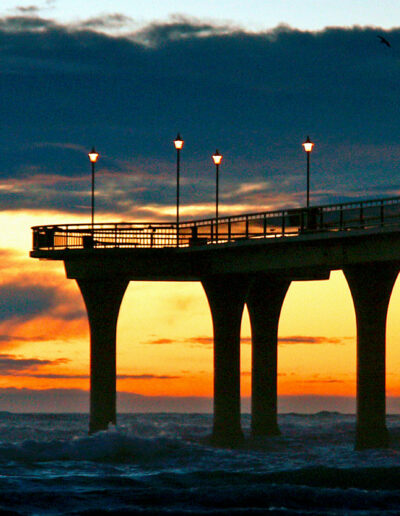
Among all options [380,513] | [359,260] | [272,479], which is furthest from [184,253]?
[380,513]

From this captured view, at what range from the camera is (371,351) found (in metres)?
72.1

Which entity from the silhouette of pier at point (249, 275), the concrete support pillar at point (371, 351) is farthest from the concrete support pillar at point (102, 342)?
the concrete support pillar at point (371, 351)

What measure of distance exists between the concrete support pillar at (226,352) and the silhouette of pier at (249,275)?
64 mm

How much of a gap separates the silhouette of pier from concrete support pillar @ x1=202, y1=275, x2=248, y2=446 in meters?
0.06

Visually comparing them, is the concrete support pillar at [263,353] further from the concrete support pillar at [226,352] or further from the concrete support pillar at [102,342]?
the concrete support pillar at [102,342]

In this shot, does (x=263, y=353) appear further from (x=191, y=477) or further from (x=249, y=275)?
(x=191, y=477)

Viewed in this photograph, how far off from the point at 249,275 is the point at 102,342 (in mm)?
10635

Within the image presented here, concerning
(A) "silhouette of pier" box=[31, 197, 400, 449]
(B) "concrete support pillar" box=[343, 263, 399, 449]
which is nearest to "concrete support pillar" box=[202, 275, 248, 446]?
(A) "silhouette of pier" box=[31, 197, 400, 449]

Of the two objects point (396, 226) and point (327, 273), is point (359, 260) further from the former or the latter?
point (327, 273)

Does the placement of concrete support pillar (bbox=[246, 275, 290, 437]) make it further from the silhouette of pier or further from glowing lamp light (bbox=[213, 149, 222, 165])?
glowing lamp light (bbox=[213, 149, 222, 165])

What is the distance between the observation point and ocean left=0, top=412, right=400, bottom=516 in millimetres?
55906

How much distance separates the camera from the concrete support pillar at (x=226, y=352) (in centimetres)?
8238

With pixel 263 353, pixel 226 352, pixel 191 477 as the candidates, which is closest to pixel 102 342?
pixel 226 352

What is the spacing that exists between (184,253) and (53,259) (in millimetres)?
8888
